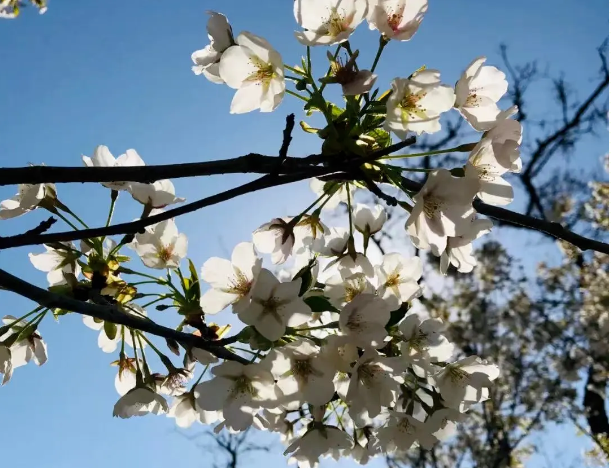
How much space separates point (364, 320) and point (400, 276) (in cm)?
33

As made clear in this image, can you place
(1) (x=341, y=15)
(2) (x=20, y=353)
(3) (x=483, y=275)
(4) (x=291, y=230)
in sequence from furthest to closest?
(3) (x=483, y=275) → (2) (x=20, y=353) → (4) (x=291, y=230) → (1) (x=341, y=15)

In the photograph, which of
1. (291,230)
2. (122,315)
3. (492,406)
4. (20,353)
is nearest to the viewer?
(122,315)

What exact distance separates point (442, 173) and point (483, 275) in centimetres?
1008

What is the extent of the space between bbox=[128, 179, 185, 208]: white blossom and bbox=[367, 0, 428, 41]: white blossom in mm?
687

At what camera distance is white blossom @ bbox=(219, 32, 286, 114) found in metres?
1.16

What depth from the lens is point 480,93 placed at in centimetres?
123

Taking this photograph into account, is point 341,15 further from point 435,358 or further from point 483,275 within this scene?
point 483,275

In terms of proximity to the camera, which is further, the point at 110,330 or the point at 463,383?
the point at 110,330

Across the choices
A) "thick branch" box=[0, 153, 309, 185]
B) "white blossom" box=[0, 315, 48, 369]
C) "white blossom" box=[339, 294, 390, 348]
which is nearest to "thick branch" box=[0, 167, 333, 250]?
"thick branch" box=[0, 153, 309, 185]

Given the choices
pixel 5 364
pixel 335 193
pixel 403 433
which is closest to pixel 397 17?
pixel 335 193

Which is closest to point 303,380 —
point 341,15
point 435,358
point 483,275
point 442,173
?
point 435,358

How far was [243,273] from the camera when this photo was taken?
1.25 metres

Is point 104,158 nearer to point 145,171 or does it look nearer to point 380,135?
point 145,171

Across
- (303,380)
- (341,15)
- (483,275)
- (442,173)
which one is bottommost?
(303,380)
